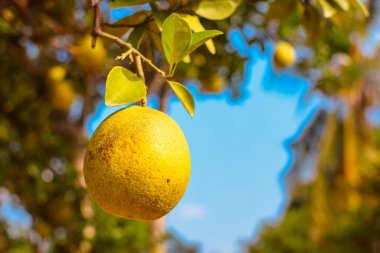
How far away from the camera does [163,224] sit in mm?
4719

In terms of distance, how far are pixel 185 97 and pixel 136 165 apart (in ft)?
0.53

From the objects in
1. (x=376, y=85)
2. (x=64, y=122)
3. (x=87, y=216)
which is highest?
(x=376, y=85)

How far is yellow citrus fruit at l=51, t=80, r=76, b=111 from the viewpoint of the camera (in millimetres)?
2428

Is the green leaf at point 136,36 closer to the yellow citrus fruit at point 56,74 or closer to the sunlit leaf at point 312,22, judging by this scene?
the sunlit leaf at point 312,22

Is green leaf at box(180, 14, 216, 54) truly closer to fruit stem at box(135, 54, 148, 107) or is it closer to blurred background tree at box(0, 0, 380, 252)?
blurred background tree at box(0, 0, 380, 252)

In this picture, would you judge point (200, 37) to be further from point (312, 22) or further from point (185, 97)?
point (312, 22)

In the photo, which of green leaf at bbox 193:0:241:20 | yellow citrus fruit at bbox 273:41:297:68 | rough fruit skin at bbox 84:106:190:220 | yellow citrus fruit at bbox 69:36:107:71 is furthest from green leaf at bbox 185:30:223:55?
yellow citrus fruit at bbox 273:41:297:68

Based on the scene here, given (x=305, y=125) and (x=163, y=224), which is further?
(x=305, y=125)

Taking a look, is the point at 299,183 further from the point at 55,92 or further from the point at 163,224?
the point at 55,92

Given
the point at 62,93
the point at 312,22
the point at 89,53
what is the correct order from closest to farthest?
1. the point at 312,22
2. the point at 89,53
3. the point at 62,93

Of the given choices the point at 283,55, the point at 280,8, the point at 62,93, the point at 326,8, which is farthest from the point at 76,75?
the point at 326,8

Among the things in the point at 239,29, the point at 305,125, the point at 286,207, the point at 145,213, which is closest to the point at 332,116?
→ the point at 305,125

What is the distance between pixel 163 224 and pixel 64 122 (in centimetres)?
197

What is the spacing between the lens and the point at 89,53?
6.88 ft
